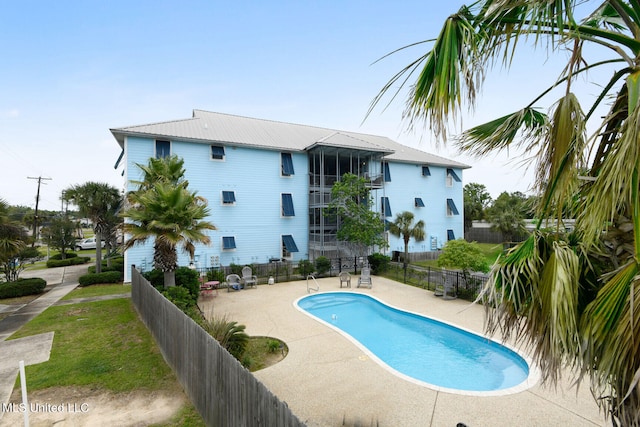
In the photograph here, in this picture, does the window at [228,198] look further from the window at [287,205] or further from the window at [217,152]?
the window at [287,205]

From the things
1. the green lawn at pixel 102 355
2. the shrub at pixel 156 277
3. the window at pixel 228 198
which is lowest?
the green lawn at pixel 102 355

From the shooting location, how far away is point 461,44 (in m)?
2.35

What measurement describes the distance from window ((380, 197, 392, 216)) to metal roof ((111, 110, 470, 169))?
366 cm

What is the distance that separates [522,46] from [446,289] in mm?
13495

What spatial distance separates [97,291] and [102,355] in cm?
972

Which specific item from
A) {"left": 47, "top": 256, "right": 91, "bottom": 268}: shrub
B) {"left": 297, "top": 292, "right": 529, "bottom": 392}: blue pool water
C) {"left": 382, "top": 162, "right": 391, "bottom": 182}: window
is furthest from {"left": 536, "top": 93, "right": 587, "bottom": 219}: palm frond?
{"left": 47, "top": 256, "right": 91, "bottom": 268}: shrub

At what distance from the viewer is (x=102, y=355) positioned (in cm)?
796

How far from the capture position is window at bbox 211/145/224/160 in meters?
19.8

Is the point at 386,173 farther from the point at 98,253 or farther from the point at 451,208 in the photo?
the point at 98,253

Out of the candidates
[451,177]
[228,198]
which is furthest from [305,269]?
[451,177]

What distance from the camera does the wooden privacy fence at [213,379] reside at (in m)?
3.51

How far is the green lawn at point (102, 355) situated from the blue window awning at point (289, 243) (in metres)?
11.0

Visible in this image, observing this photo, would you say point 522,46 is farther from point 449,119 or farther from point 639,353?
point 639,353

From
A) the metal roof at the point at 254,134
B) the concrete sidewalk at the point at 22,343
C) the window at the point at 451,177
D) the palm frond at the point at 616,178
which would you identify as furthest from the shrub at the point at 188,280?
the window at the point at 451,177
